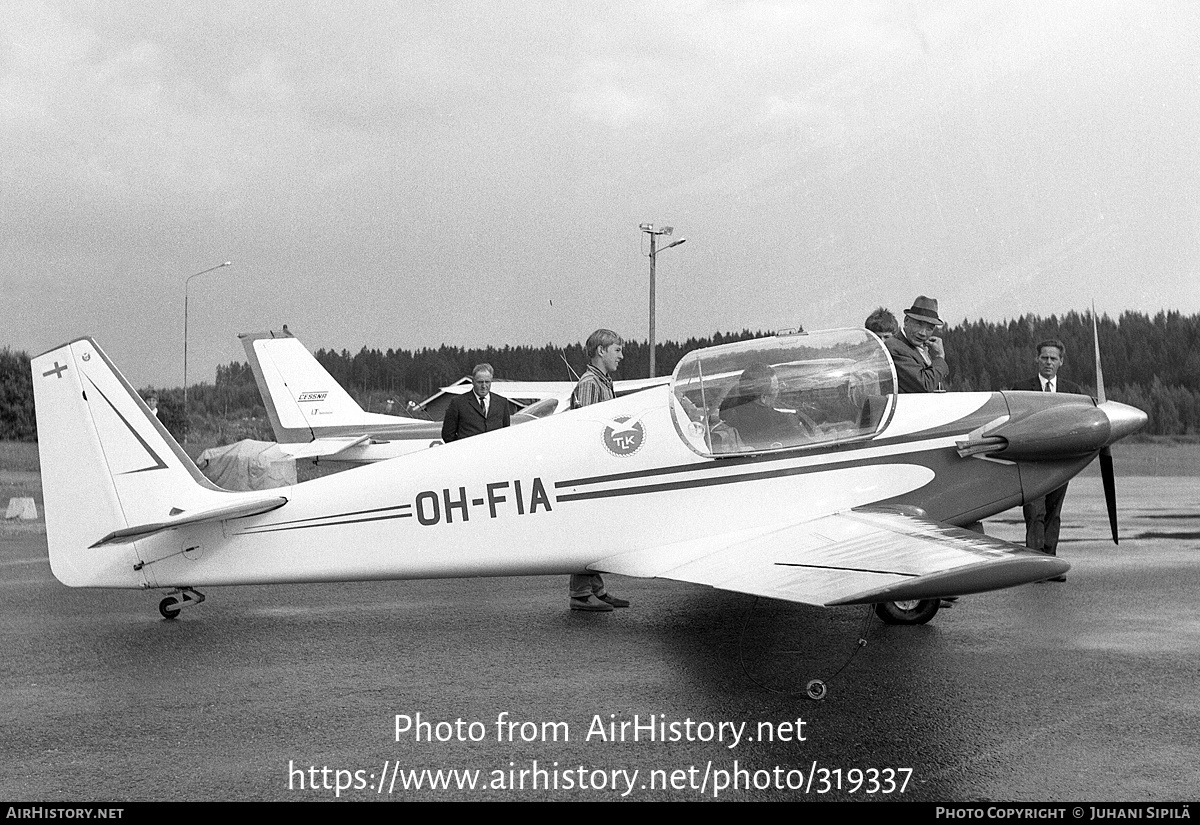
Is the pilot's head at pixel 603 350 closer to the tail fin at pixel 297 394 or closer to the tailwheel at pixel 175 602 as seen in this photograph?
the tailwheel at pixel 175 602

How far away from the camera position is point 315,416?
2180cm

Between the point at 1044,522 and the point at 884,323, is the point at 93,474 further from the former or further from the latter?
the point at 1044,522

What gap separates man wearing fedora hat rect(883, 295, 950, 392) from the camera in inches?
286

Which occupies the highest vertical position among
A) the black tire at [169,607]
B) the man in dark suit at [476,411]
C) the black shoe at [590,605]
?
the man in dark suit at [476,411]

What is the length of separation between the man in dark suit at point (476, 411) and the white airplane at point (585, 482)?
2.89 m

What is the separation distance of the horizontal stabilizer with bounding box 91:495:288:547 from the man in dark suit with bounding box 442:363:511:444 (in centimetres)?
304

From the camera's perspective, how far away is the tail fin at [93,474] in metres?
5.95

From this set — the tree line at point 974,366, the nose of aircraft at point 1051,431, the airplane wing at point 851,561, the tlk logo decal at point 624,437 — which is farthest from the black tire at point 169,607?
the tree line at point 974,366

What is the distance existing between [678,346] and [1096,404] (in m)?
42.1

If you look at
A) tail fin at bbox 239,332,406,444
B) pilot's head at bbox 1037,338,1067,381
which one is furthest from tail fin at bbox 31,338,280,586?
tail fin at bbox 239,332,406,444

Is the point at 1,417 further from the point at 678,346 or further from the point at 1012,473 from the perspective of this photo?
the point at 1012,473

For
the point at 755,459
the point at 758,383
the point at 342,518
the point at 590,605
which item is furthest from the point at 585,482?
the point at 342,518

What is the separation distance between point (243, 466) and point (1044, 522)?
841 cm

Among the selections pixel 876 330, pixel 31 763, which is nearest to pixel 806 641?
pixel 876 330
